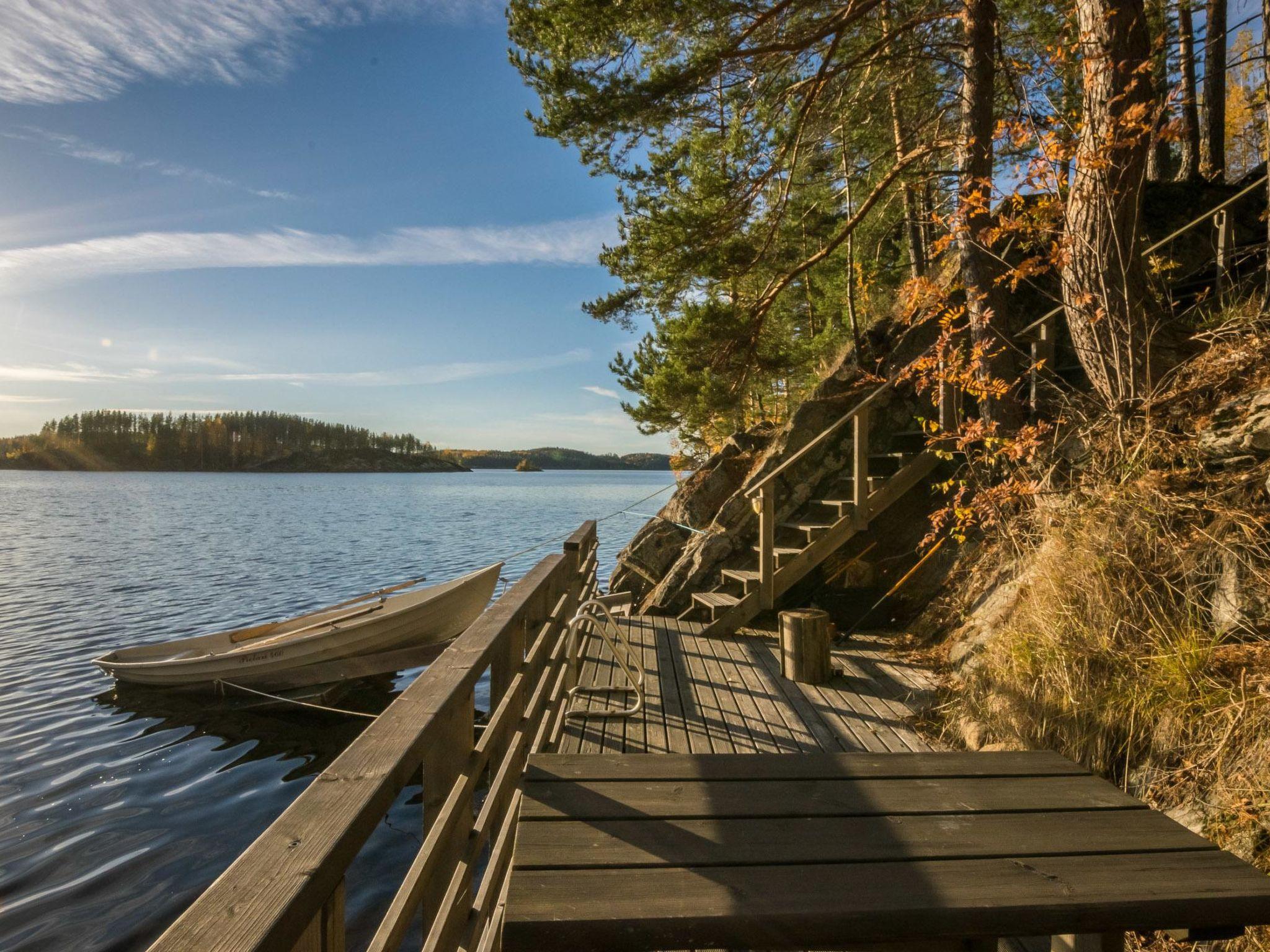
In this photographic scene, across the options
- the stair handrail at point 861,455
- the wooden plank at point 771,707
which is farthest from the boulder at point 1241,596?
A: the stair handrail at point 861,455

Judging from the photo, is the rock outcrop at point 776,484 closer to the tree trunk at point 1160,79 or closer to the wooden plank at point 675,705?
the wooden plank at point 675,705

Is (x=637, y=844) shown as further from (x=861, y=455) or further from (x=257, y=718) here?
(x=257, y=718)

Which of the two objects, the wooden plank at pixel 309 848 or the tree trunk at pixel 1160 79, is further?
the tree trunk at pixel 1160 79

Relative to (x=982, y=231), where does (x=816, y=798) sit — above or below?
below

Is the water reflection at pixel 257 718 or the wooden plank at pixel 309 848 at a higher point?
the wooden plank at pixel 309 848

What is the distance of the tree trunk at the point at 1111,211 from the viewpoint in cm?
468

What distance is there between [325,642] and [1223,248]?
10.0 meters

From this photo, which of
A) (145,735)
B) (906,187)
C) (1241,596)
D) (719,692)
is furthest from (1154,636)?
(145,735)

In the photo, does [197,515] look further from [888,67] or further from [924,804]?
[924,804]

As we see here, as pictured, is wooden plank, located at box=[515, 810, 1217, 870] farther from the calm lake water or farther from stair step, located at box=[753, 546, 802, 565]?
stair step, located at box=[753, 546, 802, 565]

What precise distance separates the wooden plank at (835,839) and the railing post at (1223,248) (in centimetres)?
567

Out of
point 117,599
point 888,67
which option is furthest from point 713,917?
point 117,599

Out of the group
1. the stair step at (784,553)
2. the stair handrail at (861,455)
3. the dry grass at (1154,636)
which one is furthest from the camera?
the stair step at (784,553)

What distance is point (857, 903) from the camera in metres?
1.56
